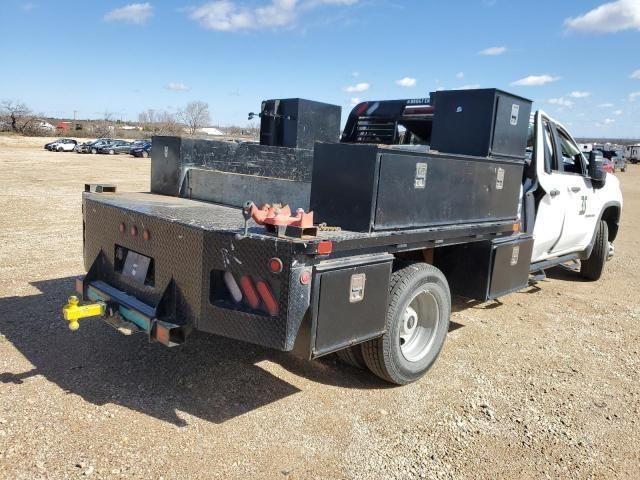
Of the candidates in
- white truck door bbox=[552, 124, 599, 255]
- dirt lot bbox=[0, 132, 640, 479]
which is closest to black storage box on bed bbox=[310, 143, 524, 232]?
dirt lot bbox=[0, 132, 640, 479]

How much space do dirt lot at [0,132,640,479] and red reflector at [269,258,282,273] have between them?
105 cm

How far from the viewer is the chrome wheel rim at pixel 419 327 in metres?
4.12

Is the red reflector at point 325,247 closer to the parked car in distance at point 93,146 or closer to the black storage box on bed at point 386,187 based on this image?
the black storage box on bed at point 386,187

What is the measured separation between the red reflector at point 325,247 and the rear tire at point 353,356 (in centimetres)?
113

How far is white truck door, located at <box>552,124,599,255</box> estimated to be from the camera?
242 inches

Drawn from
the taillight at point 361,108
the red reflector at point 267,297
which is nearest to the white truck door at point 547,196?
the taillight at point 361,108

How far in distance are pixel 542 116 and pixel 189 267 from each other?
4.09 metres

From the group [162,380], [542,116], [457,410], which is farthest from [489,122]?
[162,380]

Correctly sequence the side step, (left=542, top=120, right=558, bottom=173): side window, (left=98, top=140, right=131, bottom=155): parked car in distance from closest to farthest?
1. (left=542, top=120, right=558, bottom=173): side window
2. the side step
3. (left=98, top=140, right=131, bottom=155): parked car in distance

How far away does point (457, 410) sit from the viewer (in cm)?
376

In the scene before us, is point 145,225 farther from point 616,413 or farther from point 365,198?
point 616,413

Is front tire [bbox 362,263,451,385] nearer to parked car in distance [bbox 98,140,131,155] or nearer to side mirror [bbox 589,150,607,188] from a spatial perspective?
side mirror [bbox 589,150,607,188]

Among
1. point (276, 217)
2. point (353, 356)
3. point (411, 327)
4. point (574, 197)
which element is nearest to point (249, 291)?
point (276, 217)

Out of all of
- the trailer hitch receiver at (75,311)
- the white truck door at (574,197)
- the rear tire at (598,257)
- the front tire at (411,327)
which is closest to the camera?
the trailer hitch receiver at (75,311)
